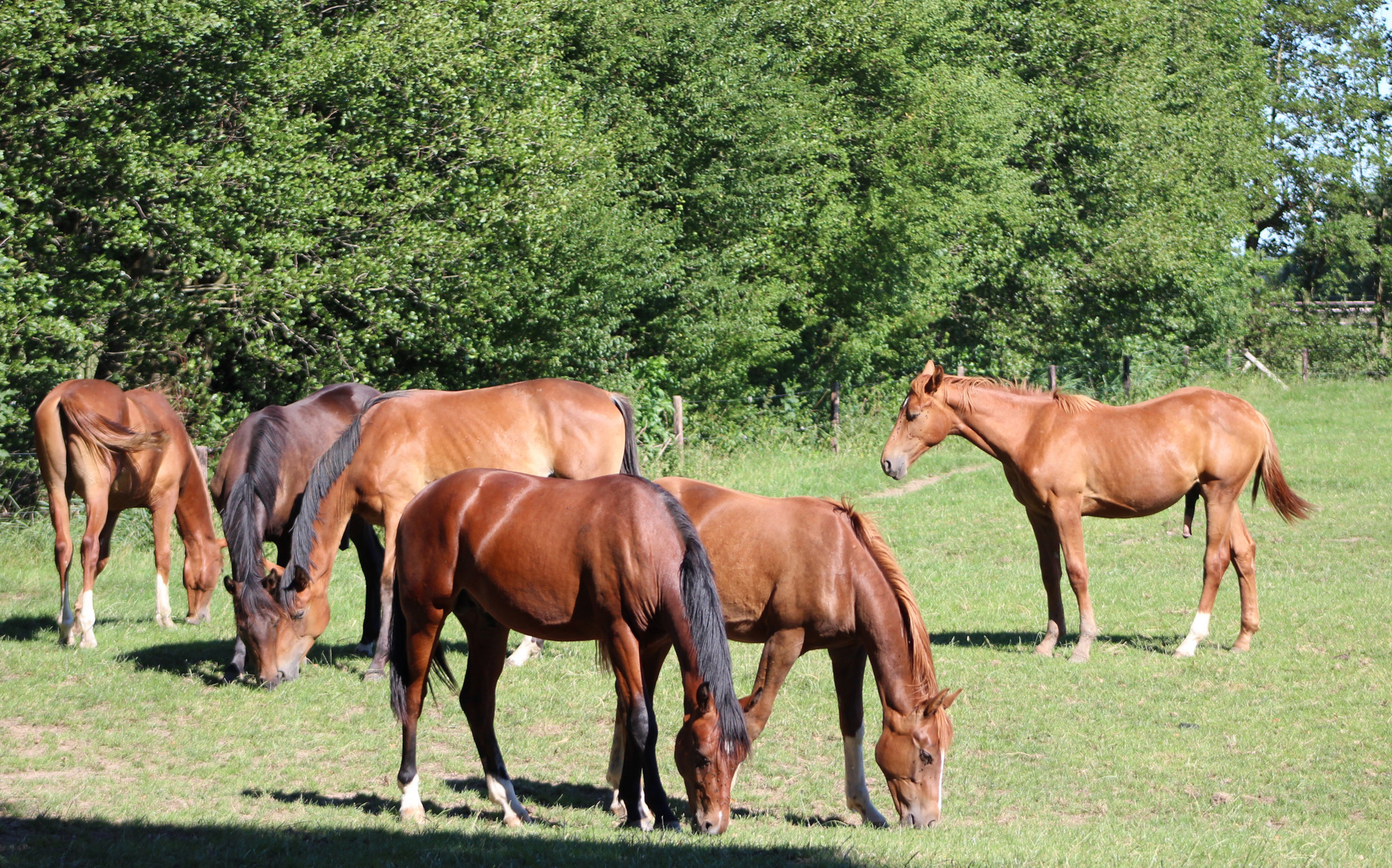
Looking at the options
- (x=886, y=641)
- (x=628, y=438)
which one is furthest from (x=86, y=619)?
(x=886, y=641)

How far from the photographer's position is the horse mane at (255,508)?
7781 mm

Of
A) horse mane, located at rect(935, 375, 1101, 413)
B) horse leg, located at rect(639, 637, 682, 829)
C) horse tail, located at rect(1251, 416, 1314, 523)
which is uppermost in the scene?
horse mane, located at rect(935, 375, 1101, 413)

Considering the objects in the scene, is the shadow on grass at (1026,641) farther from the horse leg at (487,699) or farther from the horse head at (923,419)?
the horse leg at (487,699)

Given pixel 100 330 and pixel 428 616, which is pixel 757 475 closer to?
pixel 100 330

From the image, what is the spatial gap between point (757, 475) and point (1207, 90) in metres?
25.6

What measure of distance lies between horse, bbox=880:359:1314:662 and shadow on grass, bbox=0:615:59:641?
6.81 meters

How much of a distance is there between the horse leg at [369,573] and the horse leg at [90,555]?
1835mm

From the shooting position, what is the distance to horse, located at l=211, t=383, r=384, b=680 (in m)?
7.84

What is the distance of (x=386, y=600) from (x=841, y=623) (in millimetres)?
4110

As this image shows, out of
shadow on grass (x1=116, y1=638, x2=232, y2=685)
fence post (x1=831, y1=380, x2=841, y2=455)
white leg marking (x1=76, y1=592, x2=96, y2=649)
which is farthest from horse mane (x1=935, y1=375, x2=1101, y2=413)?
fence post (x1=831, y1=380, x2=841, y2=455)

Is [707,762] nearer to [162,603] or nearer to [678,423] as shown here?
→ [162,603]

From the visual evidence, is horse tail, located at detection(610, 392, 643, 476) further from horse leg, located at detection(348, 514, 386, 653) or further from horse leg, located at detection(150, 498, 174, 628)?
horse leg, located at detection(150, 498, 174, 628)

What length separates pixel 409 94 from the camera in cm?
1570

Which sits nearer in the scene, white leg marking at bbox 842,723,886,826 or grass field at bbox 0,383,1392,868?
grass field at bbox 0,383,1392,868
